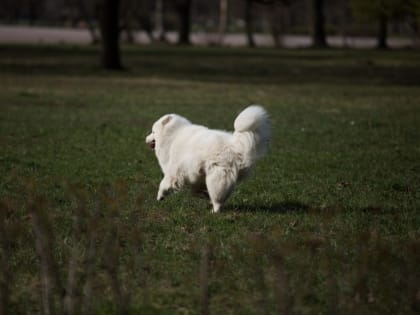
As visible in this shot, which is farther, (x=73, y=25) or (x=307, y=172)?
(x=73, y=25)

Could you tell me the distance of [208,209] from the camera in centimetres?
874

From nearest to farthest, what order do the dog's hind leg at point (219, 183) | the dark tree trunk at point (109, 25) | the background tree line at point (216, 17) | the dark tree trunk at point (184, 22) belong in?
the dog's hind leg at point (219, 183) < the dark tree trunk at point (109, 25) < the background tree line at point (216, 17) < the dark tree trunk at point (184, 22)

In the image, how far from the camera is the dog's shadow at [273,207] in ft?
28.5

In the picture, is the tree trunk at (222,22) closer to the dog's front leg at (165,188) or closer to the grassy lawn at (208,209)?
the grassy lawn at (208,209)

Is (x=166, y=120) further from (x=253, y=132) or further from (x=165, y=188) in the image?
(x=253, y=132)

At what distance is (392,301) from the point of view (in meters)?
5.30

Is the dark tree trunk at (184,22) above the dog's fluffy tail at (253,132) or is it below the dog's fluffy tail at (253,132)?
below

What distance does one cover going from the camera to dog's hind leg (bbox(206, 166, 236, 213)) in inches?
317

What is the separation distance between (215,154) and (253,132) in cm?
45

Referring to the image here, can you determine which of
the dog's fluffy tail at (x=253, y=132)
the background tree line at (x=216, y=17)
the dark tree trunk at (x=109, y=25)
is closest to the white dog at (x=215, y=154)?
the dog's fluffy tail at (x=253, y=132)

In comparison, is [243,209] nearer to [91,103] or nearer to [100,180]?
[100,180]

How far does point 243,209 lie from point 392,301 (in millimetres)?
3586

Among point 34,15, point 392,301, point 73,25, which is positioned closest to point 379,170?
point 392,301

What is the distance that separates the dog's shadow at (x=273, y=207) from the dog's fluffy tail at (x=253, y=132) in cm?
93
